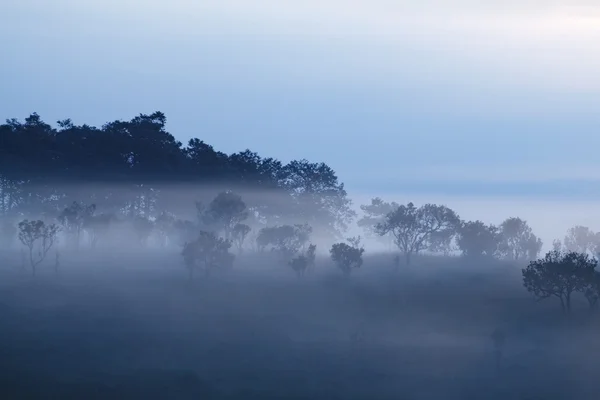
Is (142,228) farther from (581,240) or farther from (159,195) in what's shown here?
(581,240)

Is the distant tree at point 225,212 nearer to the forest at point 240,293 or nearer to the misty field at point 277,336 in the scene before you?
the forest at point 240,293

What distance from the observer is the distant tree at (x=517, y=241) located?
414ft

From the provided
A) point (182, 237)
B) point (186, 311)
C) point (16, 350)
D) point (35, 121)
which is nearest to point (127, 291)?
point (186, 311)

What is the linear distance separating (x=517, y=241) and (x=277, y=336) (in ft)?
217

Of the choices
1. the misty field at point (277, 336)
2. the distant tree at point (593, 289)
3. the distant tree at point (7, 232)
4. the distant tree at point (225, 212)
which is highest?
the distant tree at point (225, 212)

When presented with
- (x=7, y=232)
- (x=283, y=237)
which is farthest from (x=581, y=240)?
(x=7, y=232)

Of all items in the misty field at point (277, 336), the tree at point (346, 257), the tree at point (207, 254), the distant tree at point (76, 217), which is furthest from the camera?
the distant tree at point (76, 217)

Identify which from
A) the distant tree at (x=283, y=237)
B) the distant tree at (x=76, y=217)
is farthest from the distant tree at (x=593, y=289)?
the distant tree at (x=76, y=217)

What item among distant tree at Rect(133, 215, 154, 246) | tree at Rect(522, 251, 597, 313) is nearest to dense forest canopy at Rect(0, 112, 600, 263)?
distant tree at Rect(133, 215, 154, 246)

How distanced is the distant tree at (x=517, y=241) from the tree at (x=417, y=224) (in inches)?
302

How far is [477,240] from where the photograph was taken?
400 feet

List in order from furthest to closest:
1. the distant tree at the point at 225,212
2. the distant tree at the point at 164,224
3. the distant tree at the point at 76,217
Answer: the distant tree at the point at 164,224
the distant tree at the point at 225,212
the distant tree at the point at 76,217

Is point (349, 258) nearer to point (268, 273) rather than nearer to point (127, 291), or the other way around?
point (268, 273)

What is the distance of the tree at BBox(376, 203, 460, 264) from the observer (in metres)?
118
